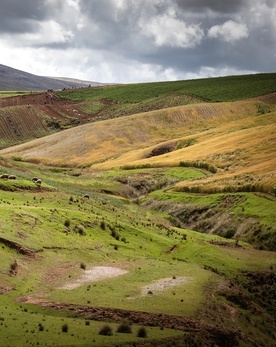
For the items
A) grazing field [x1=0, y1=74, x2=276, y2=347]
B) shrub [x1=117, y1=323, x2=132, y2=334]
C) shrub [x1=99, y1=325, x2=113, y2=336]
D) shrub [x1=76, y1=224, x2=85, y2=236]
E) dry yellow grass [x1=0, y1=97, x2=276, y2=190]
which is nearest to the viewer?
shrub [x1=99, y1=325, x2=113, y2=336]

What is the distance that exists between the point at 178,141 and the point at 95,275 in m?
108

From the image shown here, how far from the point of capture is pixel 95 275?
43500 millimetres

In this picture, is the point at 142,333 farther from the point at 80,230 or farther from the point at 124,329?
the point at 80,230

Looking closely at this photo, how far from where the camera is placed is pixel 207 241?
66.7 meters

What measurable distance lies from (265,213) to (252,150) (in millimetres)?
41997

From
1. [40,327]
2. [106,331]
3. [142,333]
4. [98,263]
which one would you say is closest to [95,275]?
[98,263]

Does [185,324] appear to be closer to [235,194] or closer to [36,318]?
[36,318]

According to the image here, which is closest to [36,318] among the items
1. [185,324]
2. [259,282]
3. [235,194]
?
[185,324]

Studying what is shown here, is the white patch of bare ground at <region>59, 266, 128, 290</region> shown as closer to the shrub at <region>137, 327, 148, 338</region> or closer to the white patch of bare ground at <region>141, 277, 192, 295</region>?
the white patch of bare ground at <region>141, 277, 192, 295</region>

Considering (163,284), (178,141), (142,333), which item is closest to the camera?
(142,333)

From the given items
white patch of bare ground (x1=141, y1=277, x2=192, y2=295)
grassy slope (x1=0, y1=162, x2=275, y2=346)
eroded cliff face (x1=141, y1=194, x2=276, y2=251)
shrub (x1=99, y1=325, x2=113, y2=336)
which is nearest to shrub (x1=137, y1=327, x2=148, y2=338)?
grassy slope (x1=0, y1=162, x2=275, y2=346)

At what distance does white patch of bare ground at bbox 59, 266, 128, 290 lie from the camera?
132 ft

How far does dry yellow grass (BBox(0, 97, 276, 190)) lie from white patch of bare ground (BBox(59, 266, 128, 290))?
48.1 meters

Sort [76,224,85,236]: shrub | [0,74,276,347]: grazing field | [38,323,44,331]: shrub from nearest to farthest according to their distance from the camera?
[38,323,44,331]: shrub < [0,74,276,347]: grazing field < [76,224,85,236]: shrub
